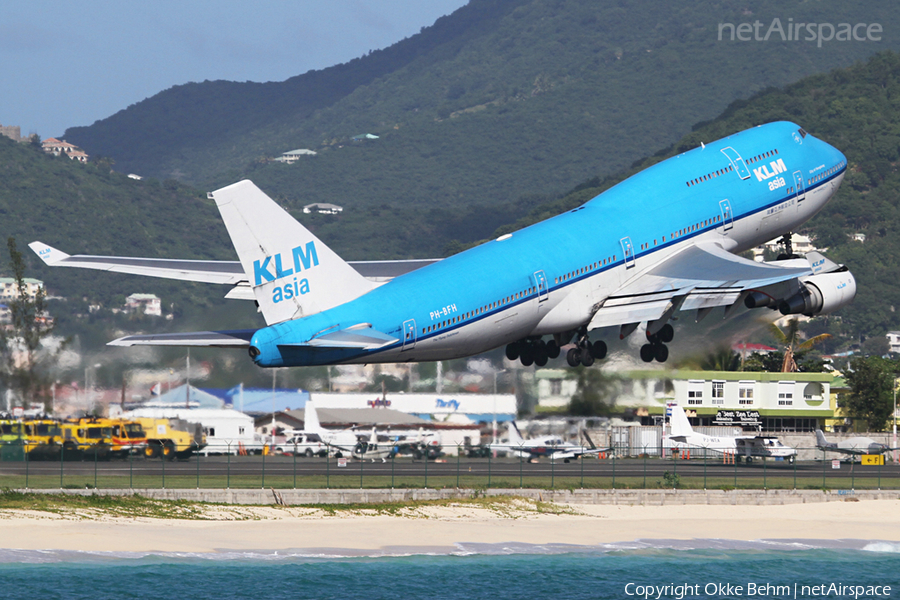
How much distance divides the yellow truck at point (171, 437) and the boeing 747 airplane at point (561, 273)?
20.7 m

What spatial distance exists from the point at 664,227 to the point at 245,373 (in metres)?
20.0

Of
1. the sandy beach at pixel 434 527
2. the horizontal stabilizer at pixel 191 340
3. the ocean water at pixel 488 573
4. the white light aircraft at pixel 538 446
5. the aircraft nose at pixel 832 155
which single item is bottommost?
the ocean water at pixel 488 573

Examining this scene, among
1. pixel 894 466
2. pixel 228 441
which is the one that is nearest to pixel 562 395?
pixel 228 441

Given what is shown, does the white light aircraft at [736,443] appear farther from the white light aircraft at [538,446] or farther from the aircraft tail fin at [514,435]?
the aircraft tail fin at [514,435]

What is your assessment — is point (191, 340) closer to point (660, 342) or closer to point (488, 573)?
point (660, 342)

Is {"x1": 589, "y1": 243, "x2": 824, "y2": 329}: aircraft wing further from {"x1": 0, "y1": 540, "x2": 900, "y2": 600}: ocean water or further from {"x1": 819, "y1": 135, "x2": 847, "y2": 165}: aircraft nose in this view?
{"x1": 0, "y1": 540, "x2": 900, "y2": 600}: ocean water

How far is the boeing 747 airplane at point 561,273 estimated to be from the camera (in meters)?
37.2

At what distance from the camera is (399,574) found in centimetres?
5734

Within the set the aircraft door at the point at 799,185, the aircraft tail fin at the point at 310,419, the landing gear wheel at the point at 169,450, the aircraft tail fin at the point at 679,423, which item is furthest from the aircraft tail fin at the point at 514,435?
the landing gear wheel at the point at 169,450

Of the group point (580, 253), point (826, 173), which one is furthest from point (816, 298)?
point (580, 253)

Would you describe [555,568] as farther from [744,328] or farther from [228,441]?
[228,441]

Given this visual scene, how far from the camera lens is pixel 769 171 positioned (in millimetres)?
51281

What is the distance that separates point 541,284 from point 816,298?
37.2 feet

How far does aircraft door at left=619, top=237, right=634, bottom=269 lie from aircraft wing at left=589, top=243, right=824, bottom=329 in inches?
25.3
